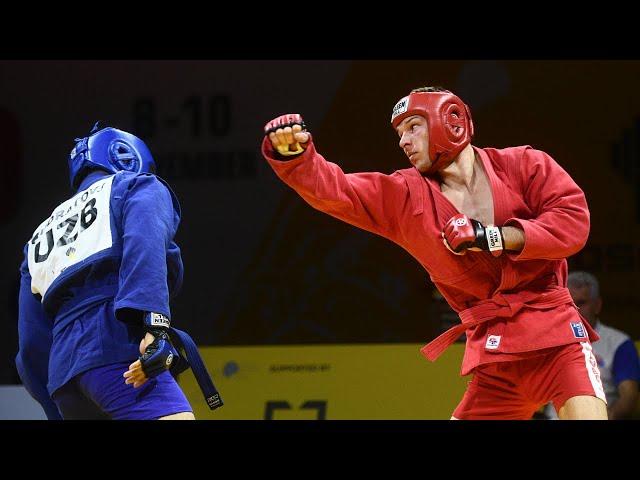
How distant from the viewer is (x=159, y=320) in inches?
124

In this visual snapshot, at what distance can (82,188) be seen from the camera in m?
3.61

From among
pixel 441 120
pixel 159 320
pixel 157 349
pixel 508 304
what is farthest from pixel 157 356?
pixel 441 120

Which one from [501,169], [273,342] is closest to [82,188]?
[501,169]

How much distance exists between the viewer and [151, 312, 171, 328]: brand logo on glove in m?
3.13

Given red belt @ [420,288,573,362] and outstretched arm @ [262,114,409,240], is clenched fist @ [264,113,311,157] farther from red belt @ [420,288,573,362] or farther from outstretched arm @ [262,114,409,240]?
red belt @ [420,288,573,362]

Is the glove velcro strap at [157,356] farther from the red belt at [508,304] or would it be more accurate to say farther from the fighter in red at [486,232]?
the red belt at [508,304]

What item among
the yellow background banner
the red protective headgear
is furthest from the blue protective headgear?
the yellow background banner

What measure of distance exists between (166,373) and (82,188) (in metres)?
0.85

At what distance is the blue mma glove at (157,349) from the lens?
10.1ft

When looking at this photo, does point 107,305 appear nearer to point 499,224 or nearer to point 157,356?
point 157,356

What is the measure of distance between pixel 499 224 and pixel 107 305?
4.58 ft

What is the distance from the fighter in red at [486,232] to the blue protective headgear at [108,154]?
2.20 feet

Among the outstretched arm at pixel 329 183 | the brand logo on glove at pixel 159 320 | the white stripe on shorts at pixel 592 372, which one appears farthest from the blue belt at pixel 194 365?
the white stripe on shorts at pixel 592 372

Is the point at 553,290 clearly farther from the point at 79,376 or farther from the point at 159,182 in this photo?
the point at 79,376
